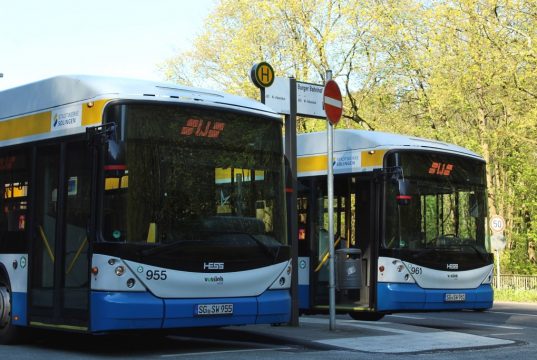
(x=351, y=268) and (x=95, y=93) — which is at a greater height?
(x=95, y=93)

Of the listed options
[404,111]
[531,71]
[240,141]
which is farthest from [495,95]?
[240,141]

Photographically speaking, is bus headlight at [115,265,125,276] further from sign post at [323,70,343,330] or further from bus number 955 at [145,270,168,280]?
sign post at [323,70,343,330]

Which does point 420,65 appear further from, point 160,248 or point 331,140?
point 160,248

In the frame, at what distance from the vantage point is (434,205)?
53.5 feet

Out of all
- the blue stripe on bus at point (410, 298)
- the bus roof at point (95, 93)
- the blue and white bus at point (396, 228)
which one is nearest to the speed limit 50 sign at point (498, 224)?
the blue and white bus at point (396, 228)

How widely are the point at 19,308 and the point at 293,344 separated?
136 inches

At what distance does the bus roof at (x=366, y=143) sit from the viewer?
1639cm

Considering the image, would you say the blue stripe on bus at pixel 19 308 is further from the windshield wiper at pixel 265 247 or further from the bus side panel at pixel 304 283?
the bus side panel at pixel 304 283

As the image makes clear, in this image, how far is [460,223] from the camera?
A: 54.7ft

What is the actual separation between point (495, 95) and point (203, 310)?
24.0 m

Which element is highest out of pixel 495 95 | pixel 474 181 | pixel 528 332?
pixel 495 95

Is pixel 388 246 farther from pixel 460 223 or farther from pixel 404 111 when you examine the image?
pixel 404 111

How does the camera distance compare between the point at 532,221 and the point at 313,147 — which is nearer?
the point at 313,147

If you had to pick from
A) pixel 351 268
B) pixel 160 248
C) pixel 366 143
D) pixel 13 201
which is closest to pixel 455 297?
pixel 351 268
